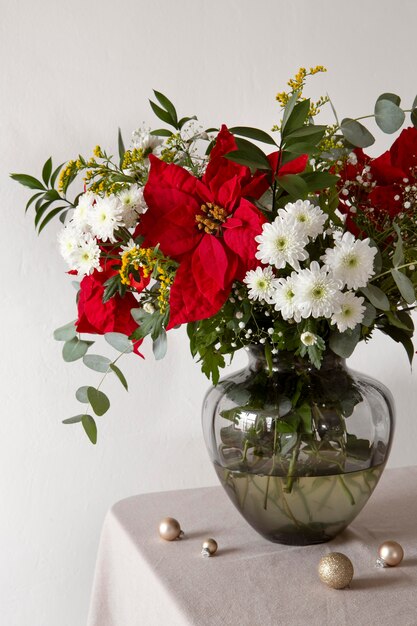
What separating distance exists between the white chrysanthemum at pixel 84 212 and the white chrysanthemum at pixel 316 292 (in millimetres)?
235

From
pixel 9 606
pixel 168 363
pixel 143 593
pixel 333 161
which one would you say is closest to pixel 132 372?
pixel 168 363

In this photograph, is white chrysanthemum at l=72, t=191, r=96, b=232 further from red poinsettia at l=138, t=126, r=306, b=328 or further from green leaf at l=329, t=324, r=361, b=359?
green leaf at l=329, t=324, r=361, b=359

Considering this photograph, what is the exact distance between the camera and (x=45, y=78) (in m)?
1.37

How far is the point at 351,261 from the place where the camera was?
0.72 metres

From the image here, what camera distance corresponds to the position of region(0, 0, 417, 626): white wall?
1372mm

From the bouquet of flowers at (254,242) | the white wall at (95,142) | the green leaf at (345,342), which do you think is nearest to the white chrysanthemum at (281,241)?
→ the bouquet of flowers at (254,242)

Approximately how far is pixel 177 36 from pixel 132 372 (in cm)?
61

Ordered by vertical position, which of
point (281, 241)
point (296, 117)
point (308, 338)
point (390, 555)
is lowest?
point (390, 555)

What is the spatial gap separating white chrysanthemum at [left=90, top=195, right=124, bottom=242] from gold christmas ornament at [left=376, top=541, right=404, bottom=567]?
447mm

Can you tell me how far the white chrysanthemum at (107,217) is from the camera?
2.53ft

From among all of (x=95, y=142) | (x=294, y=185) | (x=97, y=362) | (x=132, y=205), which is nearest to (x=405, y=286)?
(x=294, y=185)

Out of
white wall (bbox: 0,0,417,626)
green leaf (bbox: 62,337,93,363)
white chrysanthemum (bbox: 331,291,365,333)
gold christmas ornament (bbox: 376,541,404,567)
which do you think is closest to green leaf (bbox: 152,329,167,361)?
green leaf (bbox: 62,337,93,363)

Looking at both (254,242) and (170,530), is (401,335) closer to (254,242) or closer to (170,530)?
(254,242)

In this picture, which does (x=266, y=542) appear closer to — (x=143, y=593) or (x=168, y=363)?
(x=143, y=593)
